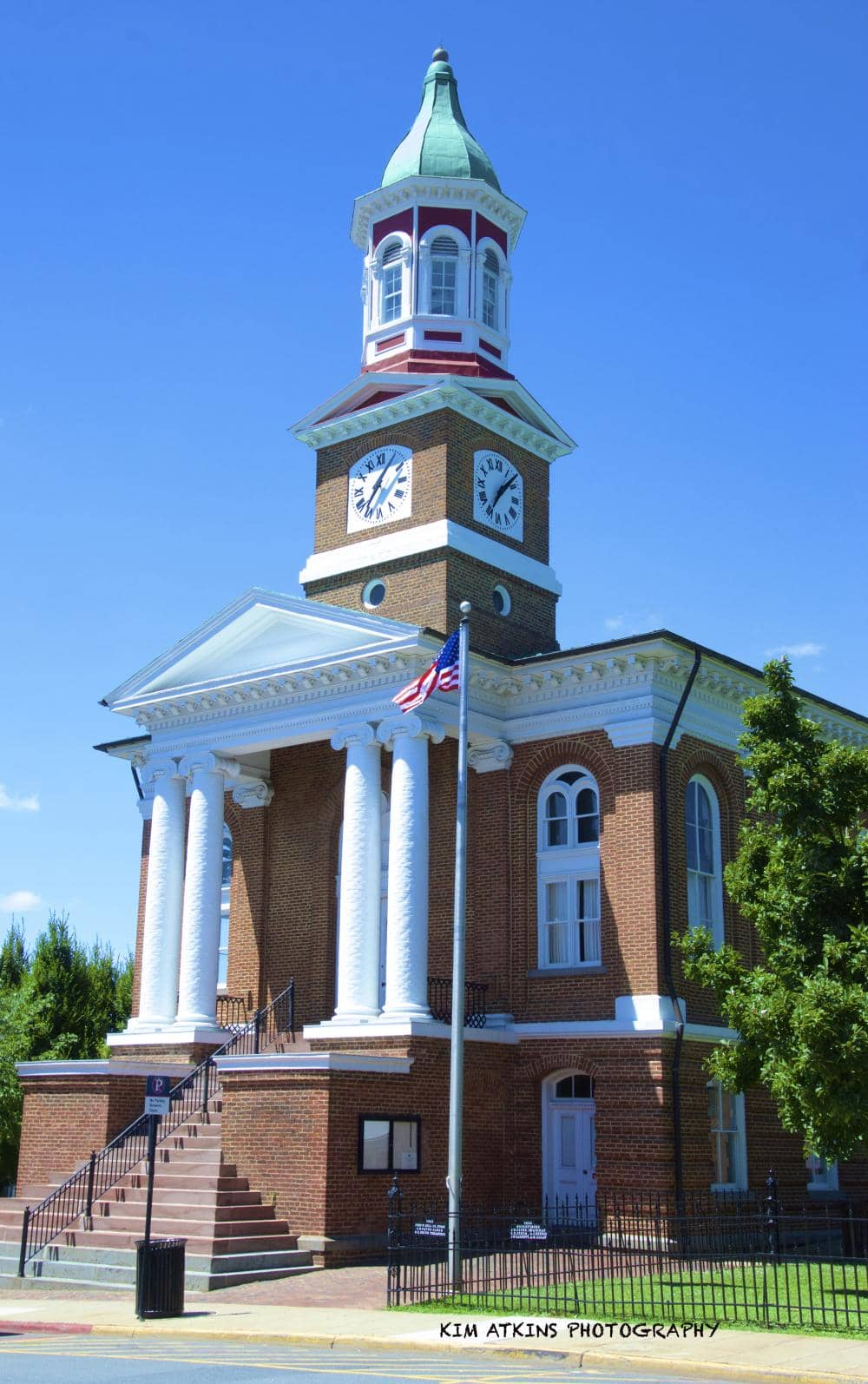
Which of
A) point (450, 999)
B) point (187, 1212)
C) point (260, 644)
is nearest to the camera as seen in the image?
point (187, 1212)

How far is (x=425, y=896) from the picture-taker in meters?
26.3

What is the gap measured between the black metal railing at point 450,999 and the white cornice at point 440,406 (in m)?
11.7

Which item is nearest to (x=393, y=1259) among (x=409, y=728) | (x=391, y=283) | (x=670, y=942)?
(x=670, y=942)

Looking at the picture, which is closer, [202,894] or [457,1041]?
[457,1041]

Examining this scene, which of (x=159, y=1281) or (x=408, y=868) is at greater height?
(x=408, y=868)

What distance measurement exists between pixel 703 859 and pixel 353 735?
23.1 feet

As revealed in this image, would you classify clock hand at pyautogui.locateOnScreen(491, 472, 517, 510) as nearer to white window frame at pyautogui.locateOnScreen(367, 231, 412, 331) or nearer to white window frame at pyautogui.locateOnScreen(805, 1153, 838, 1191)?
white window frame at pyautogui.locateOnScreen(367, 231, 412, 331)

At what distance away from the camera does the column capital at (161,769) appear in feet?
99.7

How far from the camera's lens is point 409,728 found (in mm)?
26828

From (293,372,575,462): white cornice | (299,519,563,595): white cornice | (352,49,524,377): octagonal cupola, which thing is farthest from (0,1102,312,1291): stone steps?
(352,49,524,377): octagonal cupola

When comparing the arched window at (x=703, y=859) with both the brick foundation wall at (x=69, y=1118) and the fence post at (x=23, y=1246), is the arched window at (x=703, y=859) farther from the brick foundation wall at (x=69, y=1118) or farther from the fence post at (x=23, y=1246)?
the fence post at (x=23, y=1246)

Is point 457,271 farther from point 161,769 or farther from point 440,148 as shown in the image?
point 161,769

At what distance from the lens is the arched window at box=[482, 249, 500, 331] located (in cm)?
3409

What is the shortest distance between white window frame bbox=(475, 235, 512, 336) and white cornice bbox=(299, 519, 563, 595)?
17.4 feet
